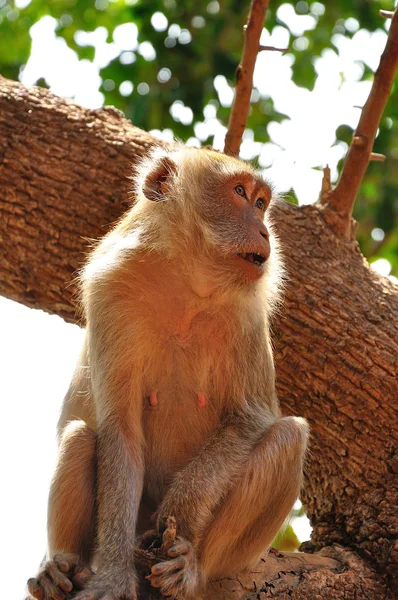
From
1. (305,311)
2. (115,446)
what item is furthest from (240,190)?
(115,446)

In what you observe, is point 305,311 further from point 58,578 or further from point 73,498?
point 58,578

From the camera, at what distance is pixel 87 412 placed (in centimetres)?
530

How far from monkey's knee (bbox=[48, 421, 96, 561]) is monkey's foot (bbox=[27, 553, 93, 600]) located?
235 mm

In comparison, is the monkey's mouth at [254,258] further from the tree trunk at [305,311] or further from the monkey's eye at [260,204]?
the tree trunk at [305,311]

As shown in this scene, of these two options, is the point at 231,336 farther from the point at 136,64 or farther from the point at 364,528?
the point at 136,64

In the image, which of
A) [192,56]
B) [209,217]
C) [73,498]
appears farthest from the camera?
[192,56]

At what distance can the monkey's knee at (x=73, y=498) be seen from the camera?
180 inches

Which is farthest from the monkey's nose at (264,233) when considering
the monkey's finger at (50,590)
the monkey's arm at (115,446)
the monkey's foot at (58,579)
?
the monkey's finger at (50,590)

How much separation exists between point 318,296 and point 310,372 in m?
0.53

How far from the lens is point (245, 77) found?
239 inches

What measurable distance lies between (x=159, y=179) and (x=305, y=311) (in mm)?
1380

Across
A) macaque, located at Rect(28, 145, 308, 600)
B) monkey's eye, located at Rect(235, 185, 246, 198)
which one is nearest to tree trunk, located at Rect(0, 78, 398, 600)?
macaque, located at Rect(28, 145, 308, 600)

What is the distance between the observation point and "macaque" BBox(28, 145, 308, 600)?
459cm

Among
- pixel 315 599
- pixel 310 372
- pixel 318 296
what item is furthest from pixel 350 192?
pixel 315 599
